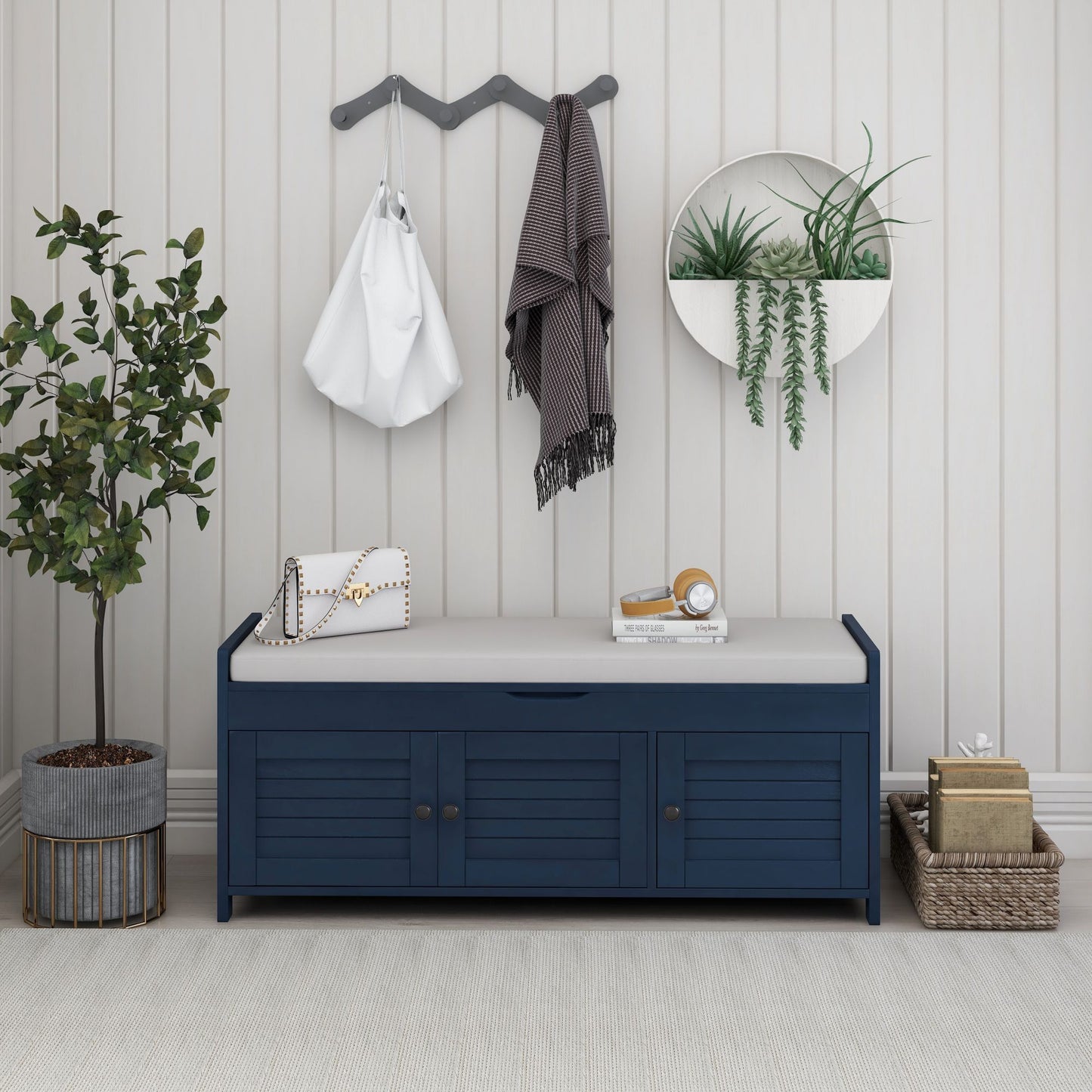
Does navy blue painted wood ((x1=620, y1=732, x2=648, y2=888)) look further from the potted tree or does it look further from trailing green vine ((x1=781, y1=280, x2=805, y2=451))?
the potted tree

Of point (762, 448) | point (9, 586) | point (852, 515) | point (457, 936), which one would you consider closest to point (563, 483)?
point (762, 448)

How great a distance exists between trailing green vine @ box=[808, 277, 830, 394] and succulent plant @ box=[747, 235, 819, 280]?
0.03 m

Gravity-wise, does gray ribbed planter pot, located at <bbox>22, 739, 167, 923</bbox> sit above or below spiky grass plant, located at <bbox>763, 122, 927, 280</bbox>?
below

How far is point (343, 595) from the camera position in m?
2.40

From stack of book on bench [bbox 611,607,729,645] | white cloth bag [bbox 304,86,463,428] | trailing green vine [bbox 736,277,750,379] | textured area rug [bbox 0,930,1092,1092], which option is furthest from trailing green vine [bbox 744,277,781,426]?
textured area rug [bbox 0,930,1092,1092]

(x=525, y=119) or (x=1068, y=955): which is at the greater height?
(x=525, y=119)

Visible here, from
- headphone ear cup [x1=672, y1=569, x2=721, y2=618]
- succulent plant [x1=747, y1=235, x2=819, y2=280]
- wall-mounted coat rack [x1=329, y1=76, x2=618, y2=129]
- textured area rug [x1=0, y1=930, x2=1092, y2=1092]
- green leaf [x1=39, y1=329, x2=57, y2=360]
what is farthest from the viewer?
wall-mounted coat rack [x1=329, y1=76, x2=618, y2=129]

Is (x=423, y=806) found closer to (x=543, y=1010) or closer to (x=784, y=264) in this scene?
(x=543, y=1010)

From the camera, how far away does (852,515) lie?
2.69m

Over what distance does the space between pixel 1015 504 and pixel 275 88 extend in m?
1.91

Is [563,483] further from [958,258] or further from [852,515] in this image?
[958,258]

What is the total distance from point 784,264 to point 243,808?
1580 millimetres

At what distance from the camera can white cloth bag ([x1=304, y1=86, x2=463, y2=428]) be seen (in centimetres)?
255

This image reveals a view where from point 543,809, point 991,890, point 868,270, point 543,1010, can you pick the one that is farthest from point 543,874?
point 868,270
